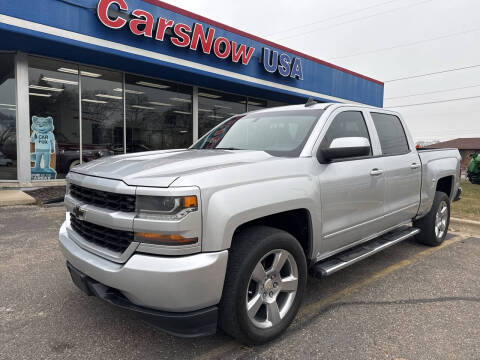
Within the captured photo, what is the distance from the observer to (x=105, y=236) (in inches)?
96.9

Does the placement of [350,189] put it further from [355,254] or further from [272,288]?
[272,288]

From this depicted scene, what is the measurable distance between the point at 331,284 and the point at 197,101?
10771 millimetres

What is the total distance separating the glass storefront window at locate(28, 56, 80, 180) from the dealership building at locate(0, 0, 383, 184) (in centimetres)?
3

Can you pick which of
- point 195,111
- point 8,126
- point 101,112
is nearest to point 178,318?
point 8,126

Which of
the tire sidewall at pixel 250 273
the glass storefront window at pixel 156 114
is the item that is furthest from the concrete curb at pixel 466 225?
the glass storefront window at pixel 156 114

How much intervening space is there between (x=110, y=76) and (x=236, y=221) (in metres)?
10.2

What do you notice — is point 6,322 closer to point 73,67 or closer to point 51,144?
point 51,144

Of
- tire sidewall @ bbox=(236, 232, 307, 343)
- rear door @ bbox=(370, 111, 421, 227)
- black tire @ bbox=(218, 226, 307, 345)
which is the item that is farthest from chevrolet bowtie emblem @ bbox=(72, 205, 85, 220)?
rear door @ bbox=(370, 111, 421, 227)

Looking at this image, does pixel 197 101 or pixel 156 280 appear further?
pixel 197 101

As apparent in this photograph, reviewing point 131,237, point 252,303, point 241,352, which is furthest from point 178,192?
point 241,352

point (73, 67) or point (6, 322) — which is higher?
point (73, 67)

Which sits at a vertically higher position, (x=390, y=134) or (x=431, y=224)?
(x=390, y=134)

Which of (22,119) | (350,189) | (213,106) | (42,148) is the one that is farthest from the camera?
(213,106)

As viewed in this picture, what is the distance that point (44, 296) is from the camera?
3.36 metres
